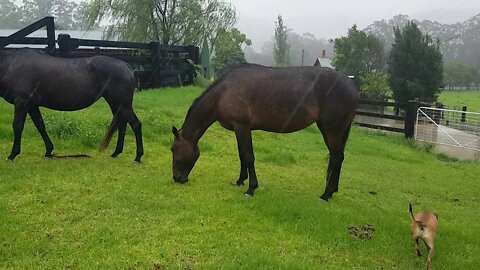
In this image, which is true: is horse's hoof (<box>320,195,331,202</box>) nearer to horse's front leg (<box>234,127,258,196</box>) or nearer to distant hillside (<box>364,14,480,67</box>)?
horse's front leg (<box>234,127,258,196</box>)

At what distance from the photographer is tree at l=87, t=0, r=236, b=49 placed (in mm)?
22750

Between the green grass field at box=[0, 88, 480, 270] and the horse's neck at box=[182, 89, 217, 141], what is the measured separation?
70cm

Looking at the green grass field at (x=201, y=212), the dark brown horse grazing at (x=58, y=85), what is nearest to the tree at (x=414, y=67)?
the green grass field at (x=201, y=212)

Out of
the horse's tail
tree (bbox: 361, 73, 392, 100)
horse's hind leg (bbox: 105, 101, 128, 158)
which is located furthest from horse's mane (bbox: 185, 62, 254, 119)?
tree (bbox: 361, 73, 392, 100)

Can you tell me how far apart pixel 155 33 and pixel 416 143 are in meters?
14.6

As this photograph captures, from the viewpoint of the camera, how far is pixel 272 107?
236 inches

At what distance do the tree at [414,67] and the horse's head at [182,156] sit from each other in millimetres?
26151

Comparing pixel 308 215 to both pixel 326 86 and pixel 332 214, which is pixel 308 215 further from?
pixel 326 86

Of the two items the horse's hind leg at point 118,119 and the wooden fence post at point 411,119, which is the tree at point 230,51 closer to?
the wooden fence post at point 411,119

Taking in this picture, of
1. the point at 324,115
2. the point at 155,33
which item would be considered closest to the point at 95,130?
the point at 324,115

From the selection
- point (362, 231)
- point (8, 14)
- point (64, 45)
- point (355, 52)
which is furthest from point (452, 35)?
point (362, 231)

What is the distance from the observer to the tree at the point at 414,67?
98.3 ft

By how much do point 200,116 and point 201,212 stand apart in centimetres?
159

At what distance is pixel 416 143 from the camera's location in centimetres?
1447
